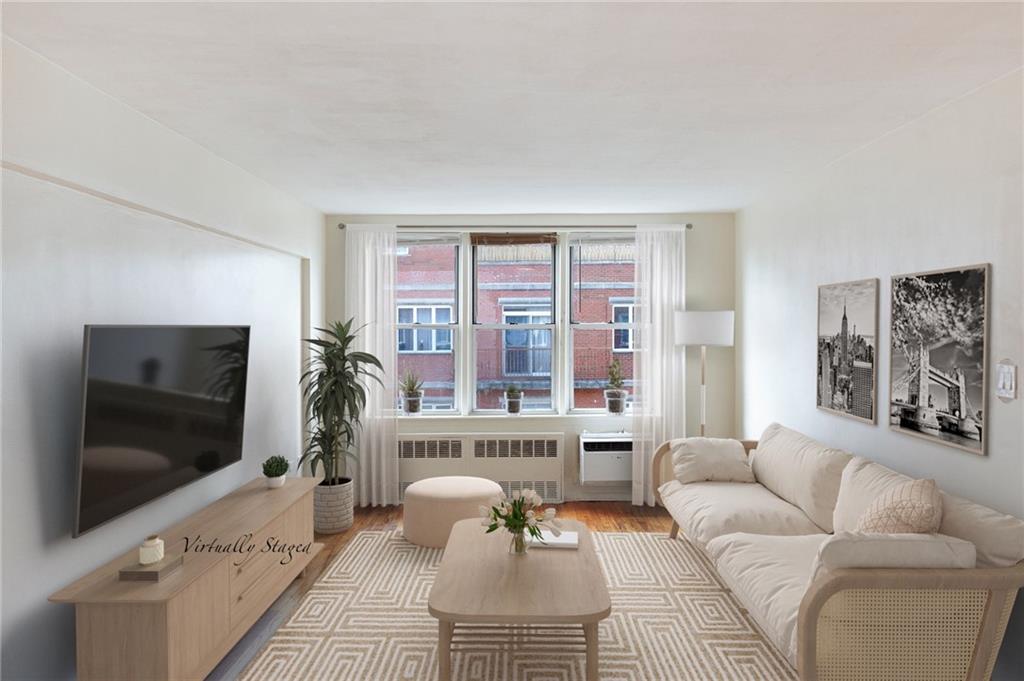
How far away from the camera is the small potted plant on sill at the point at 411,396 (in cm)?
584

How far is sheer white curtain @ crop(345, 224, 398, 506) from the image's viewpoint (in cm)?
569

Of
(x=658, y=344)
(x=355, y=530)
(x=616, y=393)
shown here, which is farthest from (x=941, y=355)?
(x=355, y=530)

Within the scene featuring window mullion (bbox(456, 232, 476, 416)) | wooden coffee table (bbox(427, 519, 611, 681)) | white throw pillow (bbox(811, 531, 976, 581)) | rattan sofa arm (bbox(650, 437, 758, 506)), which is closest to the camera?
white throw pillow (bbox(811, 531, 976, 581))

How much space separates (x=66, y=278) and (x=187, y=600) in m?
1.36

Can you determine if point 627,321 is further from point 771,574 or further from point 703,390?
point 771,574

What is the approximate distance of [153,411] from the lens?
2982 mm

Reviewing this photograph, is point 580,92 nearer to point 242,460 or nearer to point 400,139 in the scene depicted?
point 400,139

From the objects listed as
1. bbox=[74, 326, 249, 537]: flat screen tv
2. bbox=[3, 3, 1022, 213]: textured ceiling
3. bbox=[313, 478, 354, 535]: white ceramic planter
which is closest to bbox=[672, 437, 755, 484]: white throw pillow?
bbox=[3, 3, 1022, 213]: textured ceiling

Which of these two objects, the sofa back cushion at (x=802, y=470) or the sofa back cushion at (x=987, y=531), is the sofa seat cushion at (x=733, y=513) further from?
the sofa back cushion at (x=987, y=531)

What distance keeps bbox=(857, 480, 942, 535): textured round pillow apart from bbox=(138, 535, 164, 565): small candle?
2958 mm

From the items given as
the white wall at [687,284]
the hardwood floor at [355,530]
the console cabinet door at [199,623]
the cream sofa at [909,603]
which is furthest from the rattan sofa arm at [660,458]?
the console cabinet door at [199,623]

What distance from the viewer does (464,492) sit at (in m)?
4.53

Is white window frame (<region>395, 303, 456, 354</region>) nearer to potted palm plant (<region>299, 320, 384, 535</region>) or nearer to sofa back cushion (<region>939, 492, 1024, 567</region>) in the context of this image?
potted palm plant (<region>299, 320, 384, 535</region>)

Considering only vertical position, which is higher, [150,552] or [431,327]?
[431,327]
